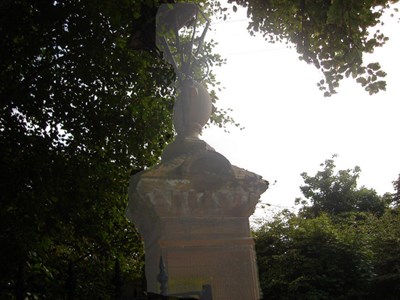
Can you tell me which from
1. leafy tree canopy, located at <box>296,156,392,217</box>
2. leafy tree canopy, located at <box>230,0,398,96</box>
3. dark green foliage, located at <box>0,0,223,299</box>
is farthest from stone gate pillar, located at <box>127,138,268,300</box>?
leafy tree canopy, located at <box>296,156,392,217</box>

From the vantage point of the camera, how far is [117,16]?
20.3 feet

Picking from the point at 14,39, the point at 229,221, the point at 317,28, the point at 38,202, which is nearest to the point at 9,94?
the point at 14,39

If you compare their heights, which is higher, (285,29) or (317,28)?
(285,29)

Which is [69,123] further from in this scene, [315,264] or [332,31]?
[315,264]

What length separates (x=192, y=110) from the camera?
379cm

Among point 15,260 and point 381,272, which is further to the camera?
point 381,272

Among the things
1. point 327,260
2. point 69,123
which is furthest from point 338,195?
point 69,123

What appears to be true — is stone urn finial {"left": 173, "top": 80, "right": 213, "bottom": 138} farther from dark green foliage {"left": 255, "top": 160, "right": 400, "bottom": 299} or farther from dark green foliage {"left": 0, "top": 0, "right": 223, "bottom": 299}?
dark green foliage {"left": 255, "top": 160, "right": 400, "bottom": 299}

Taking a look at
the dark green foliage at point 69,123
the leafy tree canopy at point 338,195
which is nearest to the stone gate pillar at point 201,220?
the dark green foliage at point 69,123

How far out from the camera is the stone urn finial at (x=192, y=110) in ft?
12.4

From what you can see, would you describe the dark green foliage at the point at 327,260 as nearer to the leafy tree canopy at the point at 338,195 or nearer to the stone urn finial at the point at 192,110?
the leafy tree canopy at the point at 338,195

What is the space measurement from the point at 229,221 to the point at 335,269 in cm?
1374

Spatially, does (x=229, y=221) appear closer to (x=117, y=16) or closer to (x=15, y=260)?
(x=117, y=16)

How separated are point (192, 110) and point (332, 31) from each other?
2179 millimetres
